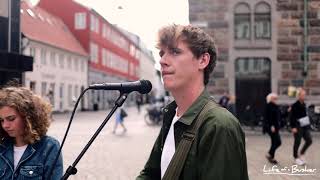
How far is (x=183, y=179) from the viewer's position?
2109mm

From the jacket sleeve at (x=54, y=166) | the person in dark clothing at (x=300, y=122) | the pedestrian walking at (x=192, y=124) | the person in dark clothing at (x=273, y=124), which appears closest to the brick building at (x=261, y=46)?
the person in dark clothing at (x=273, y=124)

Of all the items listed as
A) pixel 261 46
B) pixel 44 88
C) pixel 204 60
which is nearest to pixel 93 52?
pixel 44 88

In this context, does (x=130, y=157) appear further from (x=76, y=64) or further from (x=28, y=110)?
(x=76, y=64)

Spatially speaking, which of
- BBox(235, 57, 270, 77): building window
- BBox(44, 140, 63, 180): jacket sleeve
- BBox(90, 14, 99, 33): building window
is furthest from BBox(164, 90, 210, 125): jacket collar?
BBox(90, 14, 99, 33): building window

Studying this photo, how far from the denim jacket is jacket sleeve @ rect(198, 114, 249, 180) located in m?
1.36

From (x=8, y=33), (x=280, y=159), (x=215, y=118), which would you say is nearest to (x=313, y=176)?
(x=280, y=159)

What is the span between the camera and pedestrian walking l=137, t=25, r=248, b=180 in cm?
204

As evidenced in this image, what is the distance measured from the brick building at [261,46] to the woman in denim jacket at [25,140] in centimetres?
1574

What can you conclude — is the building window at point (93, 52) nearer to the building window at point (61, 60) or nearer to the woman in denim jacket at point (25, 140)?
the building window at point (61, 60)

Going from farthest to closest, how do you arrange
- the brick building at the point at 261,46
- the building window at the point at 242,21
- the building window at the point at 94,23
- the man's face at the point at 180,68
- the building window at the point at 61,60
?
the building window at the point at 94,23
the building window at the point at 61,60
the building window at the point at 242,21
the brick building at the point at 261,46
the man's face at the point at 180,68

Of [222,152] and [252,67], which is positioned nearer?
[222,152]

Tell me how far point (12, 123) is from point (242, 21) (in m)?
16.9

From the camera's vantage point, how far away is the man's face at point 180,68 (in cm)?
234

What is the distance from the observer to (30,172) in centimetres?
312
